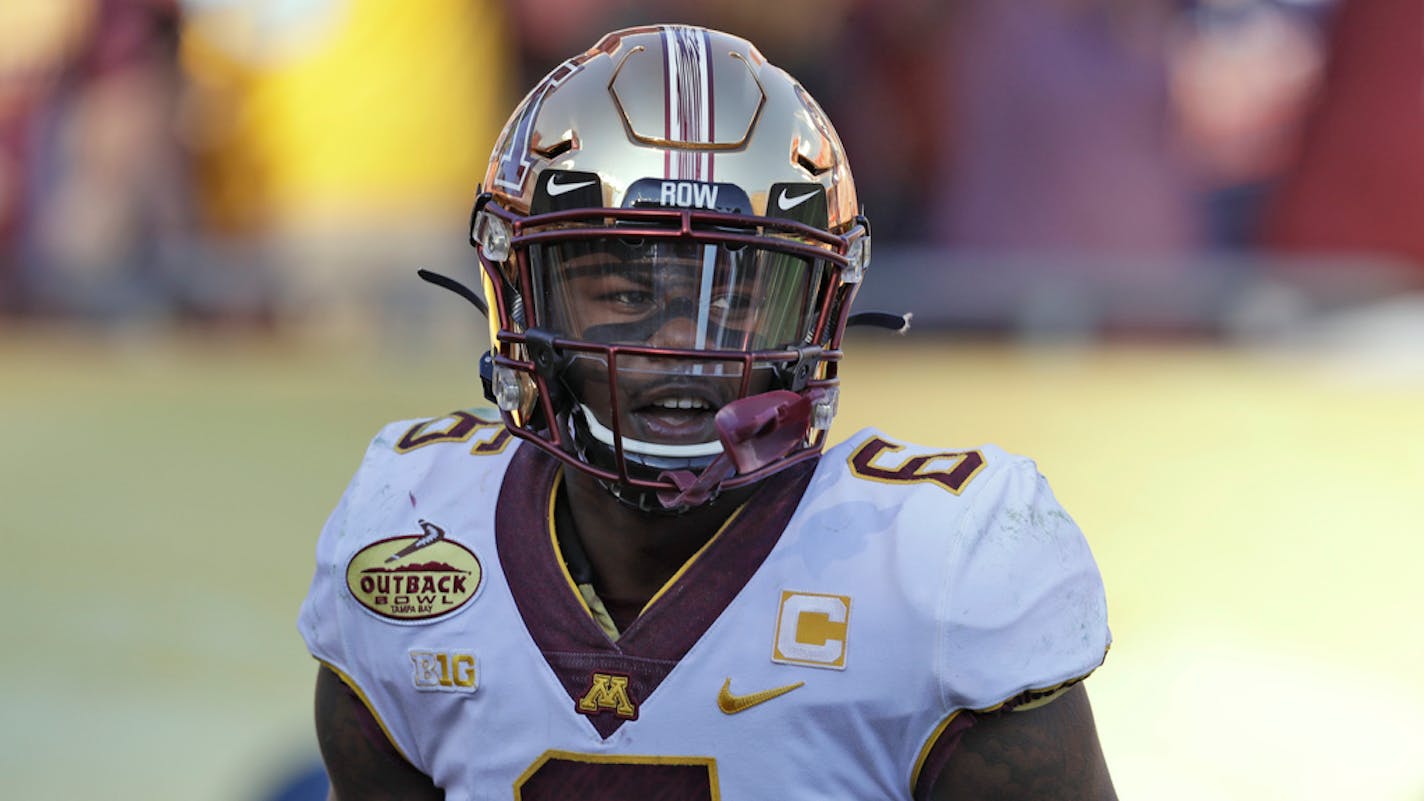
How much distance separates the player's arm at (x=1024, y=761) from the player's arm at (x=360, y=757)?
63 centimetres

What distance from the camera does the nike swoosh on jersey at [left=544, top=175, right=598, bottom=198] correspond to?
6.59 feet

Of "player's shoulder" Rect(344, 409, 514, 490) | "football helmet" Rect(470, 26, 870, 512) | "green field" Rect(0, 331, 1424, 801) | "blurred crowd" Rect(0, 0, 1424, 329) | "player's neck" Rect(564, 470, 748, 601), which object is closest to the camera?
"football helmet" Rect(470, 26, 870, 512)

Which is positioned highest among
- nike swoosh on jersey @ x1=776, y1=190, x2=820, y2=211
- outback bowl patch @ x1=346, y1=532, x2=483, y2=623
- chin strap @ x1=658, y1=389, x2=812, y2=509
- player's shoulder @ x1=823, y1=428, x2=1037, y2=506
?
nike swoosh on jersey @ x1=776, y1=190, x2=820, y2=211

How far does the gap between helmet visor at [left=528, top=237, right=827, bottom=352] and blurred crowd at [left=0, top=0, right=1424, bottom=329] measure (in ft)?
18.8

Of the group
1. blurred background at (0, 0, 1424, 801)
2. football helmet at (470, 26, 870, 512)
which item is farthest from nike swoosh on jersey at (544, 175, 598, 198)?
blurred background at (0, 0, 1424, 801)

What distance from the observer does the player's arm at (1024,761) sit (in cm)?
182

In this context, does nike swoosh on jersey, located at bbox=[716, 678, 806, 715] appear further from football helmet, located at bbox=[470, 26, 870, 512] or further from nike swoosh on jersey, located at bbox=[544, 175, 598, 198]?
nike swoosh on jersey, located at bbox=[544, 175, 598, 198]

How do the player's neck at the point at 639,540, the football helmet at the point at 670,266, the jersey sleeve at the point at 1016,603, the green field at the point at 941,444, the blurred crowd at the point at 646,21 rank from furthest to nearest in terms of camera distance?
the blurred crowd at the point at 646,21 < the green field at the point at 941,444 < the player's neck at the point at 639,540 < the football helmet at the point at 670,266 < the jersey sleeve at the point at 1016,603

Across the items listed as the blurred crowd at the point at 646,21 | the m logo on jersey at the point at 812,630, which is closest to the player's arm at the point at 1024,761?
the m logo on jersey at the point at 812,630

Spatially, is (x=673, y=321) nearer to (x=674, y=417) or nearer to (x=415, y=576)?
(x=674, y=417)

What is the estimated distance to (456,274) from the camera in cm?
838

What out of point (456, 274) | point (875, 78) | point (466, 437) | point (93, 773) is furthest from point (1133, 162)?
point (466, 437)

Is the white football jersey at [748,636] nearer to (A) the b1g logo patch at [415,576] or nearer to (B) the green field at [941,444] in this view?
(A) the b1g logo patch at [415,576]

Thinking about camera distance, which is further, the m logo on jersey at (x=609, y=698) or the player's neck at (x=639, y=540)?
the player's neck at (x=639, y=540)
